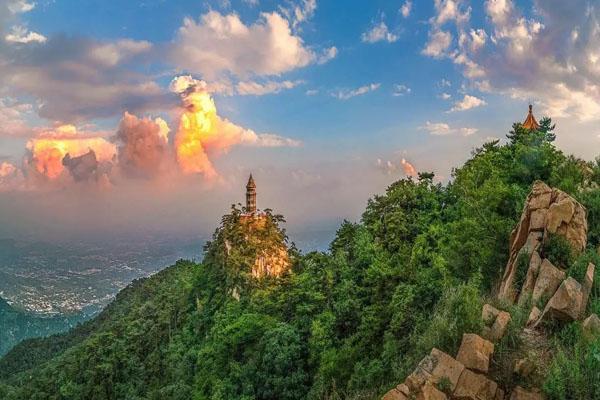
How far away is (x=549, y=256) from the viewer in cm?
1284

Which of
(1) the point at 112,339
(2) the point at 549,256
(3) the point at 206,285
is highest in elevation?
(2) the point at 549,256

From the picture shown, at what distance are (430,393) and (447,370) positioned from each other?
0.59 m

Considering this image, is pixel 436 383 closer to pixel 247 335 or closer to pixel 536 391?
pixel 536 391

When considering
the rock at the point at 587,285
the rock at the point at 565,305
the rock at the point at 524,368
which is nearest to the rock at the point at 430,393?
the rock at the point at 524,368

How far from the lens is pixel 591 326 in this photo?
29.7ft

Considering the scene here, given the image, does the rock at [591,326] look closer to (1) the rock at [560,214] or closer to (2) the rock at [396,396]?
(2) the rock at [396,396]

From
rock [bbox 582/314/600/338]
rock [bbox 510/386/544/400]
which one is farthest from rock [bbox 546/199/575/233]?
rock [bbox 510/386/544/400]

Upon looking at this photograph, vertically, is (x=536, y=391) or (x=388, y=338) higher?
(x=536, y=391)

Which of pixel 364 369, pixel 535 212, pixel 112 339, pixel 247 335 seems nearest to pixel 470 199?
pixel 535 212

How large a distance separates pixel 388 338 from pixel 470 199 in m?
9.11

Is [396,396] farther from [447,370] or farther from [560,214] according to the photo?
[560,214]

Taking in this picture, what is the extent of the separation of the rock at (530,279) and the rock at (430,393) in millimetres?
3994

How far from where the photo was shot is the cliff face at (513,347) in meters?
8.77

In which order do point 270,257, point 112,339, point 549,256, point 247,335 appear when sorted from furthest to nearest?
1. point 112,339
2. point 270,257
3. point 247,335
4. point 549,256
